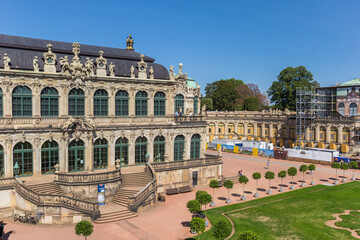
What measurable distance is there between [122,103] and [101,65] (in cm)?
546

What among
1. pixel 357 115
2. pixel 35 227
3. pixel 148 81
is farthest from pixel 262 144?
pixel 35 227

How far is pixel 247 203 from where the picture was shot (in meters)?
38.2

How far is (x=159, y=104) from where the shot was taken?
47.7 m

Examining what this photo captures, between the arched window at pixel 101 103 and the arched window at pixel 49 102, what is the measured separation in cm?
472

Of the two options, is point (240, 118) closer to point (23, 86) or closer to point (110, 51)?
point (110, 51)

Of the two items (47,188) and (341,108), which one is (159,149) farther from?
(341,108)

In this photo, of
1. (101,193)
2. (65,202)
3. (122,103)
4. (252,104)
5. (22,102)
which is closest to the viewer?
(65,202)

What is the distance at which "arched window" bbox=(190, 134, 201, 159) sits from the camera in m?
50.0

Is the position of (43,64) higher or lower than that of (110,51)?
lower

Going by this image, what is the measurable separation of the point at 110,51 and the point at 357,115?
177 ft

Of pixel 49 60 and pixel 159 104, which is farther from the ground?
pixel 49 60

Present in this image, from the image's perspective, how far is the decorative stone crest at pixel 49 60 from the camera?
127 ft

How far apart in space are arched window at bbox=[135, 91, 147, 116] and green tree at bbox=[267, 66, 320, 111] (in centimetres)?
5859

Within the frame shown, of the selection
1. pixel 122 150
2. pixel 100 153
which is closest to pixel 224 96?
pixel 122 150
